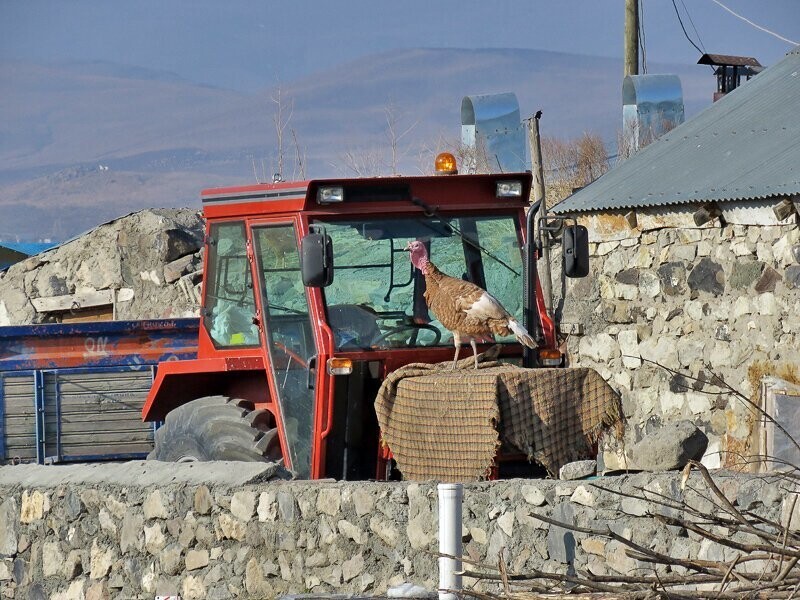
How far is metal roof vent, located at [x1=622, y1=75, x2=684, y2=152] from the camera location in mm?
23812

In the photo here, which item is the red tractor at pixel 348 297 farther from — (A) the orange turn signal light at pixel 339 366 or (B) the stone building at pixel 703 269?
(B) the stone building at pixel 703 269

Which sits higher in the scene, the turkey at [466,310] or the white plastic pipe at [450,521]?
the turkey at [466,310]

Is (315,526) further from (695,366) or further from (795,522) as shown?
(695,366)

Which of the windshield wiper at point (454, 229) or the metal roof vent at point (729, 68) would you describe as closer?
the windshield wiper at point (454, 229)

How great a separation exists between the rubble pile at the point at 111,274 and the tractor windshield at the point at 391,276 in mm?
10288

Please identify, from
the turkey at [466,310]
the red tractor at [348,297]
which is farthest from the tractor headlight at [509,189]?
the turkey at [466,310]

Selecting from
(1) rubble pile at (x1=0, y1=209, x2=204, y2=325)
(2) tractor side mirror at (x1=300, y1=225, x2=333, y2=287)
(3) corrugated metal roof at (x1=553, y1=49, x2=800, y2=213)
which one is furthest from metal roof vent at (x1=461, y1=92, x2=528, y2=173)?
(2) tractor side mirror at (x1=300, y1=225, x2=333, y2=287)

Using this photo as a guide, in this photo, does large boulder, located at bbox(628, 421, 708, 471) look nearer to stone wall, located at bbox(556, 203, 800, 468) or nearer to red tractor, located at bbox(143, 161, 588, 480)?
red tractor, located at bbox(143, 161, 588, 480)

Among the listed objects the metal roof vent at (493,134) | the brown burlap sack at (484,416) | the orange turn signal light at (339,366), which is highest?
the metal roof vent at (493,134)

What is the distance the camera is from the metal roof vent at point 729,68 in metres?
24.3

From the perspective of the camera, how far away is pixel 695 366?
46.0ft

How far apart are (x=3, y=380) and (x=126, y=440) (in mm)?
1127

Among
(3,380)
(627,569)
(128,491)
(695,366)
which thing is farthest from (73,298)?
(627,569)

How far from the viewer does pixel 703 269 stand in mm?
13961
